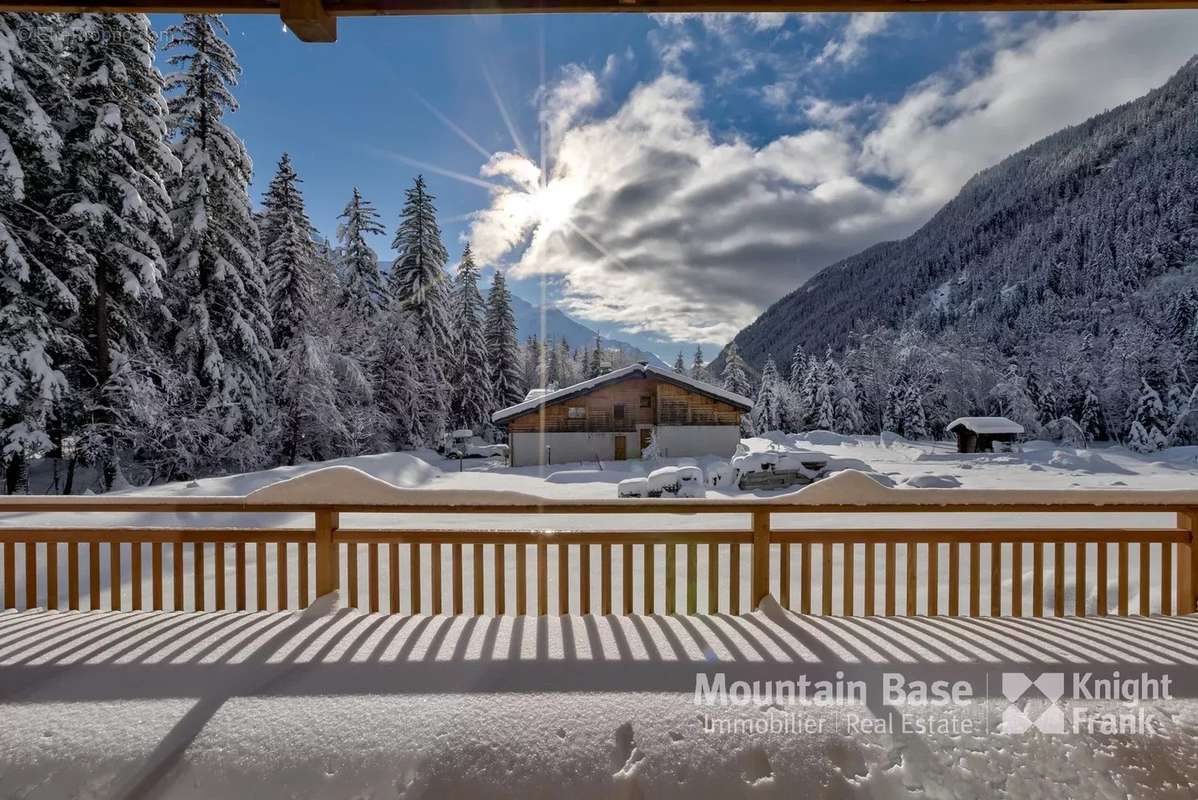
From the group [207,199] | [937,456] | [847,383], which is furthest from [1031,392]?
[207,199]

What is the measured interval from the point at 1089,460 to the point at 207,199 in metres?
36.8

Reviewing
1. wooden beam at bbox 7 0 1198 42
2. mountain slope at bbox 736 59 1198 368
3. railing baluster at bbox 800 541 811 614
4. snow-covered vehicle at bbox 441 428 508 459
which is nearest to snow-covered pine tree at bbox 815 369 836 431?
mountain slope at bbox 736 59 1198 368

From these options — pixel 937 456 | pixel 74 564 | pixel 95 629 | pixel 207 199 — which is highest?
pixel 207 199

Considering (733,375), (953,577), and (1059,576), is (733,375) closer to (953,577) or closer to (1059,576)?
(1059,576)

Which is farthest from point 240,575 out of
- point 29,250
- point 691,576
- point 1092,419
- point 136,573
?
point 1092,419

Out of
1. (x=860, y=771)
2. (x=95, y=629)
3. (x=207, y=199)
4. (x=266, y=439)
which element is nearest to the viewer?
(x=860, y=771)

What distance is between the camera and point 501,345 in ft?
106

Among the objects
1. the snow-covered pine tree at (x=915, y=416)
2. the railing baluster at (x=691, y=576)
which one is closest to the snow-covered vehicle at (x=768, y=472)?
the railing baluster at (x=691, y=576)

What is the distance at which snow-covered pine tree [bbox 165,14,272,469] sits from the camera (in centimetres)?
1468

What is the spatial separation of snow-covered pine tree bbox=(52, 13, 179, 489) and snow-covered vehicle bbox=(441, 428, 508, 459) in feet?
40.2

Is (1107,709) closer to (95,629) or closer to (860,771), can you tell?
(860,771)

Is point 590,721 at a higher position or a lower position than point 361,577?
higher

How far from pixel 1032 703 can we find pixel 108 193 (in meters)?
19.0

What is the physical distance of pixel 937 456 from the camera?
2700 cm
